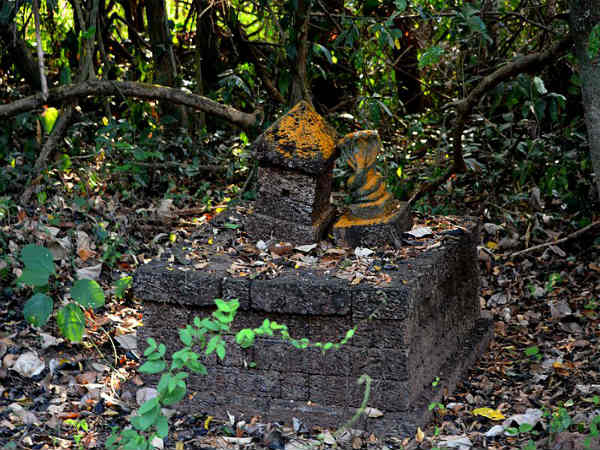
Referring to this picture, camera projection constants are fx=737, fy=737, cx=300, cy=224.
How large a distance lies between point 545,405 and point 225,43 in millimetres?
5365

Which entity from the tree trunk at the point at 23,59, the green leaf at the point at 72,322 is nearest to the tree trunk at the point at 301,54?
the tree trunk at the point at 23,59

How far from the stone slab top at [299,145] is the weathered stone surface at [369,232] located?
0.35 metres

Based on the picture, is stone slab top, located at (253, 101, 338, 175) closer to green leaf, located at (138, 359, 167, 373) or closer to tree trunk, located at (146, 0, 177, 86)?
green leaf, located at (138, 359, 167, 373)

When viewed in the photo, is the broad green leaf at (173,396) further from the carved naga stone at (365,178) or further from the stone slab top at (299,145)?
the carved naga stone at (365,178)

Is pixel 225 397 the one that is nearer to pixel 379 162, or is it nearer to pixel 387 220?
pixel 387 220

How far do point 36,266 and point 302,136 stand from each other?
161 centimetres

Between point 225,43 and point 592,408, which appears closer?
point 592,408

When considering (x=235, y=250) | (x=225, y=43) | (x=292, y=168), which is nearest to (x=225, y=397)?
(x=235, y=250)

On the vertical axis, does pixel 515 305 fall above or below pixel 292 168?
below

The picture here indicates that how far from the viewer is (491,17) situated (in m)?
5.78

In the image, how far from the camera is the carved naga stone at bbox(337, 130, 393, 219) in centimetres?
423

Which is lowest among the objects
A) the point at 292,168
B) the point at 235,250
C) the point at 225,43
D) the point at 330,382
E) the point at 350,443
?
the point at 350,443

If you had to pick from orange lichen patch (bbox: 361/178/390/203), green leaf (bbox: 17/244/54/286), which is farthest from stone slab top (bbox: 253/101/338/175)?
green leaf (bbox: 17/244/54/286)

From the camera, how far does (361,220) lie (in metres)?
4.24
